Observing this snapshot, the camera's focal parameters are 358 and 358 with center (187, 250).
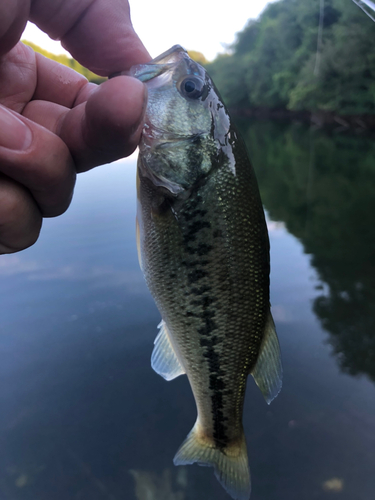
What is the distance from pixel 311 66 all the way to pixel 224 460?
39846mm

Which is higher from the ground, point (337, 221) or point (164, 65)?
point (337, 221)

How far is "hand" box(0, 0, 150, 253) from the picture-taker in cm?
136

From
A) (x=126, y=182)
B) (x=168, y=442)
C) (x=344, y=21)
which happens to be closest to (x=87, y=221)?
(x=126, y=182)

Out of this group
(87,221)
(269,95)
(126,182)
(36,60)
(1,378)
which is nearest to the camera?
(36,60)

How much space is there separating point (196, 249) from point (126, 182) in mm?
12751

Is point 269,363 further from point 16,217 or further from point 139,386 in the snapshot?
point 139,386

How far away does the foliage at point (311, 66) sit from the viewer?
29078 mm

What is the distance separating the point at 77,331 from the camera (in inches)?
221

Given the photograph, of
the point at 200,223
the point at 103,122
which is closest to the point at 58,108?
the point at 103,122

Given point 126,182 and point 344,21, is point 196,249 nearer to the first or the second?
point 126,182

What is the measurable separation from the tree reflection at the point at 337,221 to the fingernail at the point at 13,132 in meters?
4.86

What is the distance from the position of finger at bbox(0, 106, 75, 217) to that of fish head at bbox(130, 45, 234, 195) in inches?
16.8

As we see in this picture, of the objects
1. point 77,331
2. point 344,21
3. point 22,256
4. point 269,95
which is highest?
point 269,95

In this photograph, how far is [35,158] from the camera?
144cm
